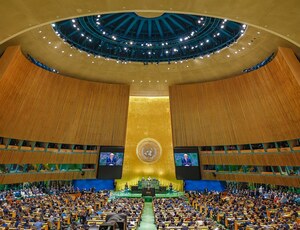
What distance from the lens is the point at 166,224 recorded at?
12.5 metres

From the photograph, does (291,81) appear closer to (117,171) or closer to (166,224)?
(166,224)

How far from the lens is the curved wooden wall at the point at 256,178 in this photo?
21.0 meters

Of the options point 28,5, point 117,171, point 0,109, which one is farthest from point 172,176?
point 28,5

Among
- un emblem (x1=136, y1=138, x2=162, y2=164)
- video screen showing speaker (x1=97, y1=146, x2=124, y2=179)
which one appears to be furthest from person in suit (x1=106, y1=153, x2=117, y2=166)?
un emblem (x1=136, y1=138, x2=162, y2=164)

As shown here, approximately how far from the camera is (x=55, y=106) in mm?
24531

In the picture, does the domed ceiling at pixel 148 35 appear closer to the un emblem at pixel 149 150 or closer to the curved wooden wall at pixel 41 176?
the un emblem at pixel 149 150

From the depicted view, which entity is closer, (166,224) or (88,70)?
(166,224)

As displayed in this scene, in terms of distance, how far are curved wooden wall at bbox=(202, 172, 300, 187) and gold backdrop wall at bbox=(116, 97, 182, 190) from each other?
642 cm

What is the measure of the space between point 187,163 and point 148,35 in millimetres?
15128

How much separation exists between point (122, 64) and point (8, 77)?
10.7m

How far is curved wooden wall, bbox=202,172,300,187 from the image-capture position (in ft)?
68.7

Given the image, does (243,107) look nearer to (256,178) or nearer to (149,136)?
(256,178)

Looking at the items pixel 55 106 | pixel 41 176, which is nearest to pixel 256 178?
pixel 55 106

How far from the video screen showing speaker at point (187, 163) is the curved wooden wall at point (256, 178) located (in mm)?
1228
